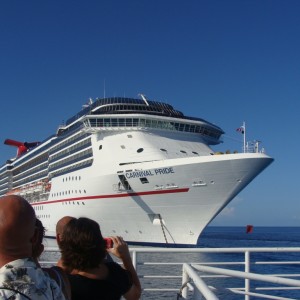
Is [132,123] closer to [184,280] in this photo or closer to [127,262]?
[184,280]

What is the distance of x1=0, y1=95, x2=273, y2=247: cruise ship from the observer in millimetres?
23750

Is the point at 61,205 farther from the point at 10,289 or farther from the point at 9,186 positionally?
the point at 10,289

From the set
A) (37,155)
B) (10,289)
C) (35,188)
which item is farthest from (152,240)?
(10,289)

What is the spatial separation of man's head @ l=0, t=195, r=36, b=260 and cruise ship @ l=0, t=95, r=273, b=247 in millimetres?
21706

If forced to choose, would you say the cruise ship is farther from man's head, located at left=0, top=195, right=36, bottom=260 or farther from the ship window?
man's head, located at left=0, top=195, right=36, bottom=260

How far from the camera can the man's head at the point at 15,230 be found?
5.58 feet

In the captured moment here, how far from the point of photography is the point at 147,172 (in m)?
24.4

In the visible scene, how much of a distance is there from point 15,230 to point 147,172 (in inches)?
896

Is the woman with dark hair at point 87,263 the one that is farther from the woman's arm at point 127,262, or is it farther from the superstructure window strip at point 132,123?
the superstructure window strip at point 132,123

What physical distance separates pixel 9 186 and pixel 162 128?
30732 mm

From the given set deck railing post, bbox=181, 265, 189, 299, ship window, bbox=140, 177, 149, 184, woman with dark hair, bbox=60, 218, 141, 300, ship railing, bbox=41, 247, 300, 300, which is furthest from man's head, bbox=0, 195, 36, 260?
ship window, bbox=140, 177, 149, 184

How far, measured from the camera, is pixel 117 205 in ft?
84.1

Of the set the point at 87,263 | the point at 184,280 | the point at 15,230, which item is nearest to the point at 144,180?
the point at 184,280

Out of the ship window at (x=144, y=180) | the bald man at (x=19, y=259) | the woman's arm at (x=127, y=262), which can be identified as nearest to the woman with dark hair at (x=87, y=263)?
the woman's arm at (x=127, y=262)
